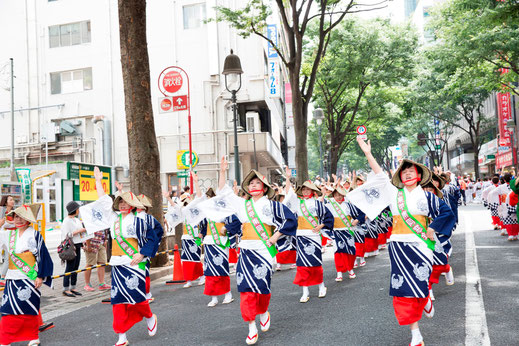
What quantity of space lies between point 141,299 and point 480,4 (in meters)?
17.8

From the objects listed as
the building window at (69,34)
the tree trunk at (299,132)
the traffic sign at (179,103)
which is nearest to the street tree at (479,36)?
the tree trunk at (299,132)

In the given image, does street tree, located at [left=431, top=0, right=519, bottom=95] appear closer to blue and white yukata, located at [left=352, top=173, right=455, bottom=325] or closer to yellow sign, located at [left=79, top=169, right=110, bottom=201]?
yellow sign, located at [left=79, top=169, right=110, bottom=201]

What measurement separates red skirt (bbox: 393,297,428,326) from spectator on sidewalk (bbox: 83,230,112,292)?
20.2 feet

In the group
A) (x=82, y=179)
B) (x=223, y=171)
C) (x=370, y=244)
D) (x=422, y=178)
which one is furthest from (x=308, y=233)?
(x=82, y=179)

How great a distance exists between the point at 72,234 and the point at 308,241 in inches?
159

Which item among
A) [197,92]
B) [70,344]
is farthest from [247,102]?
[70,344]

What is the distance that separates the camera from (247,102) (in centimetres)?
2684

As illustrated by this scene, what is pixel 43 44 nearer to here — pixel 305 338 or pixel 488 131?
pixel 305 338

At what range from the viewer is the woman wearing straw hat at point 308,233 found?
26.3ft

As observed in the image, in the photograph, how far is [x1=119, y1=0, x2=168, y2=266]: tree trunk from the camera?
11.1 metres

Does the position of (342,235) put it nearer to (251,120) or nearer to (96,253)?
(96,253)

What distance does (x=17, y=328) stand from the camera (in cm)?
578

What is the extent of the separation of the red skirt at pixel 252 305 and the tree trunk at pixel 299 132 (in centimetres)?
1081

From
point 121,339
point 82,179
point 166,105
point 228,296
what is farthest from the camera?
point 166,105
